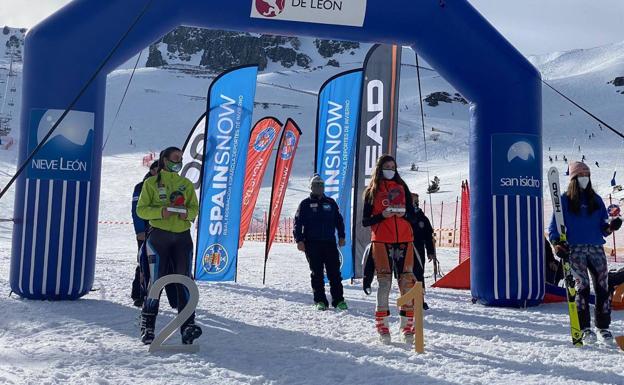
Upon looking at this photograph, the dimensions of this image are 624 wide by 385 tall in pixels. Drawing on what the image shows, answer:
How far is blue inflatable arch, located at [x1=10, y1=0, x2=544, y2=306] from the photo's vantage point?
7.07 metres

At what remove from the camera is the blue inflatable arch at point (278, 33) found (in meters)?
7.07

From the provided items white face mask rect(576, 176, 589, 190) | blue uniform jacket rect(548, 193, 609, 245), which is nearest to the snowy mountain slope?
blue uniform jacket rect(548, 193, 609, 245)

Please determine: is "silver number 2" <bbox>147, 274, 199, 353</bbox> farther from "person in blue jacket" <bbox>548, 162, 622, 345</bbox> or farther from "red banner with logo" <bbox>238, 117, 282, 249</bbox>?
"red banner with logo" <bbox>238, 117, 282, 249</bbox>

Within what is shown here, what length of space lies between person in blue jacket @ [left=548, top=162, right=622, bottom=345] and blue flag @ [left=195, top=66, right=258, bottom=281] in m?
5.42

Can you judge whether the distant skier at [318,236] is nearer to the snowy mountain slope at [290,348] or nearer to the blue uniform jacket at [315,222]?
the blue uniform jacket at [315,222]

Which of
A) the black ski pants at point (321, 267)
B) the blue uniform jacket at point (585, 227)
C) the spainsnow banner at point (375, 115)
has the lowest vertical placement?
the black ski pants at point (321, 267)

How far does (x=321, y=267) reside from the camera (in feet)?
25.0

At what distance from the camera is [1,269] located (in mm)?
10625

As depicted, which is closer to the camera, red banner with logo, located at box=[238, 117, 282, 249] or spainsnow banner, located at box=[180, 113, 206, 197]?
spainsnow banner, located at box=[180, 113, 206, 197]

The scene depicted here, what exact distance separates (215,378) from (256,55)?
10463 centimetres

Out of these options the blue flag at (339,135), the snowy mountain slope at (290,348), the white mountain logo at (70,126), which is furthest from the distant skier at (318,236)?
the blue flag at (339,135)

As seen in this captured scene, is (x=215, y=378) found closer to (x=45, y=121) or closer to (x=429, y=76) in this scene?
(x=45, y=121)

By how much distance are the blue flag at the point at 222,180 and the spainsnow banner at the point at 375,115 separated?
68.5 inches

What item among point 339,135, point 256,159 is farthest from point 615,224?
point 256,159
